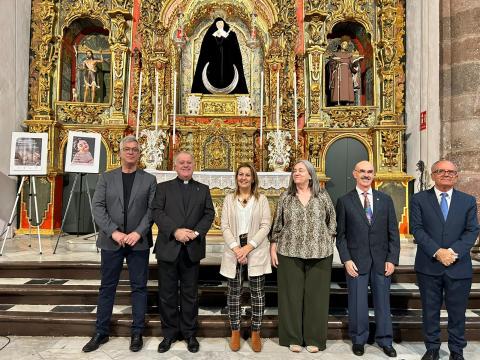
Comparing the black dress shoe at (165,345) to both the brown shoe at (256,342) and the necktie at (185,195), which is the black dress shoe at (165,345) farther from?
the necktie at (185,195)

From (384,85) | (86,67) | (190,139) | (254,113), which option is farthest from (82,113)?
(384,85)

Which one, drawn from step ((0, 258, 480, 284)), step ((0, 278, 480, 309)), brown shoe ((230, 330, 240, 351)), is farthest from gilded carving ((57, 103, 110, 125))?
brown shoe ((230, 330, 240, 351))

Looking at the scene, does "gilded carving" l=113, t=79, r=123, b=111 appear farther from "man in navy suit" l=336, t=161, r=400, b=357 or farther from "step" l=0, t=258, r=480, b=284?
"man in navy suit" l=336, t=161, r=400, b=357

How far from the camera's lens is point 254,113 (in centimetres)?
882

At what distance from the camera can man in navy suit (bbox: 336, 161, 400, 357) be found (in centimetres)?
346

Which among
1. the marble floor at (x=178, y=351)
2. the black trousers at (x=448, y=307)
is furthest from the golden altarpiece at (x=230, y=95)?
the black trousers at (x=448, y=307)

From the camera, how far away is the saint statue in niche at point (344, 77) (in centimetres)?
887

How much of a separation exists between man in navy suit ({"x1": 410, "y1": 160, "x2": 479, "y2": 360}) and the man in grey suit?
2.46 metres

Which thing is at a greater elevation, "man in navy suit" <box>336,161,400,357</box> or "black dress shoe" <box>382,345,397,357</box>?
"man in navy suit" <box>336,161,400,357</box>

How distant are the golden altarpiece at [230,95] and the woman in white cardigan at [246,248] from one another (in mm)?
4679

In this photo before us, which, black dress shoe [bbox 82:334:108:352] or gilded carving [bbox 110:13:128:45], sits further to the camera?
gilded carving [bbox 110:13:128:45]

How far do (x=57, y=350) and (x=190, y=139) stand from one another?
18.3ft

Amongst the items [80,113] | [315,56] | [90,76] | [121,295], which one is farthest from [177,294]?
Answer: [90,76]

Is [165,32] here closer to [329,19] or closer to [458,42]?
[329,19]
